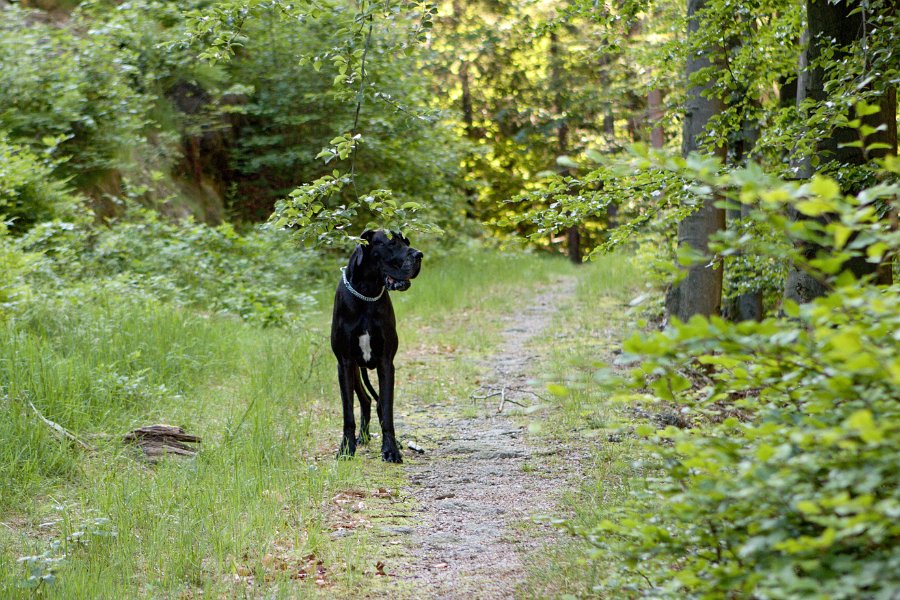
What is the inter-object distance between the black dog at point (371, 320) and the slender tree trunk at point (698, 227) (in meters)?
3.01

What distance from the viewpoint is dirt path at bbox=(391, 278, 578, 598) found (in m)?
4.00

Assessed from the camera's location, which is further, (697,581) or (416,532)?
Answer: (416,532)

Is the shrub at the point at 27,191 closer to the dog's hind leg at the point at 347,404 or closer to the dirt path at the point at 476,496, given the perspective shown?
the dog's hind leg at the point at 347,404

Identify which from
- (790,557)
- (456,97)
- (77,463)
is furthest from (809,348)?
(456,97)

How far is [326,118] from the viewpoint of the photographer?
1664cm

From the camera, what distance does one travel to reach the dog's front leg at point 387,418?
6.00 m

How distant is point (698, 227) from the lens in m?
7.72

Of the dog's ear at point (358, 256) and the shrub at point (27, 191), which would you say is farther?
the shrub at point (27, 191)

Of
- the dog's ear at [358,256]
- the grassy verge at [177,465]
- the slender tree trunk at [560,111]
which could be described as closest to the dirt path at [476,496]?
the grassy verge at [177,465]

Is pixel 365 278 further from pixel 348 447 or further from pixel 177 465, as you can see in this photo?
pixel 177 465

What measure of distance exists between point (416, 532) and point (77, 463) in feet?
7.49

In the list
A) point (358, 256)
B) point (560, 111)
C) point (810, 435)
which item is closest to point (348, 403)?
point (358, 256)

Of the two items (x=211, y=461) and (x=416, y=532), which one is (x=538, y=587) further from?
(x=211, y=461)

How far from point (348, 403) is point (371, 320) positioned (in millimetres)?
622
